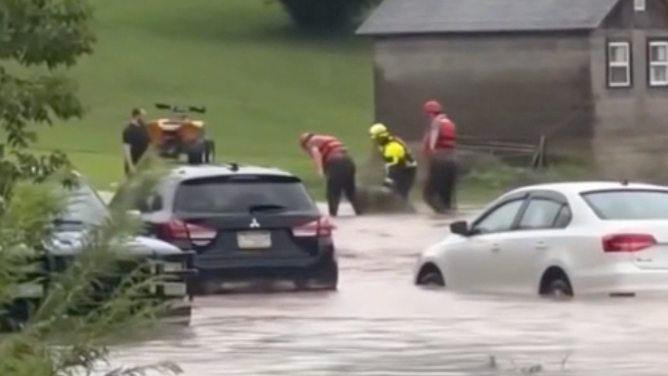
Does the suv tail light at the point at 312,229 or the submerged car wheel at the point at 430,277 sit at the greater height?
the suv tail light at the point at 312,229

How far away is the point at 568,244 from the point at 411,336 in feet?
12.0

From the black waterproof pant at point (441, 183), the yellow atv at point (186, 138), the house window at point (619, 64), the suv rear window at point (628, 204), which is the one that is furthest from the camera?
the house window at point (619, 64)

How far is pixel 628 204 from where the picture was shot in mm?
22078

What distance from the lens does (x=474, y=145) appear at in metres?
59.9

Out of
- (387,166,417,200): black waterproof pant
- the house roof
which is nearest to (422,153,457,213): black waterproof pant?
(387,166,417,200): black waterproof pant

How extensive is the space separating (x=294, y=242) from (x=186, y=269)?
4.01m

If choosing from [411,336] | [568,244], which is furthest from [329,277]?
[411,336]

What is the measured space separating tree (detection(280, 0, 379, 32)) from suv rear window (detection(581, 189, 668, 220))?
7051cm

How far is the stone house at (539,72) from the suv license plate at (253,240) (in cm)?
3500

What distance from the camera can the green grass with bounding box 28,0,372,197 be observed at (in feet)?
240

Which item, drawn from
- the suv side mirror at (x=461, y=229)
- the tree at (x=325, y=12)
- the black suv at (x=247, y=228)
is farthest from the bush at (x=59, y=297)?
the tree at (x=325, y=12)

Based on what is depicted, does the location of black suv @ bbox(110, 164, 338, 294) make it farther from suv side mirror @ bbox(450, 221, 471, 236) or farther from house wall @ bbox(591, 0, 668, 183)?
house wall @ bbox(591, 0, 668, 183)

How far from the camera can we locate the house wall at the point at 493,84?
58938 millimetres

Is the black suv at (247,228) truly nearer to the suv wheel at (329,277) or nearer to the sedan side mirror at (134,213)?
the suv wheel at (329,277)
